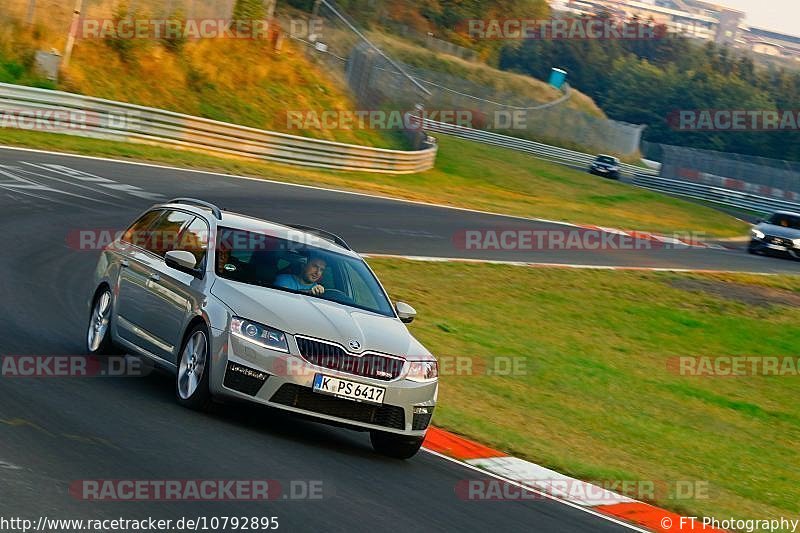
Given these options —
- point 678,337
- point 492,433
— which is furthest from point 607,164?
point 492,433

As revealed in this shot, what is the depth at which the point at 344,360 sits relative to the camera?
29.6ft

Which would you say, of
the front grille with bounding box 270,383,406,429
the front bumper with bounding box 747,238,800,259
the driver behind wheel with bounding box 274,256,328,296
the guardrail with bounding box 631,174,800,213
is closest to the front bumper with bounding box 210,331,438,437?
the front grille with bounding box 270,383,406,429

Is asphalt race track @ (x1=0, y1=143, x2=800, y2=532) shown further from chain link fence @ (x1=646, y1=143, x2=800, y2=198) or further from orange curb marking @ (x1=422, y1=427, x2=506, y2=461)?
chain link fence @ (x1=646, y1=143, x2=800, y2=198)

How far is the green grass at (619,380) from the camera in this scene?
11.8m

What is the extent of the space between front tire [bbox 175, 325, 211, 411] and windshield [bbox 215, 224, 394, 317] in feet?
1.97

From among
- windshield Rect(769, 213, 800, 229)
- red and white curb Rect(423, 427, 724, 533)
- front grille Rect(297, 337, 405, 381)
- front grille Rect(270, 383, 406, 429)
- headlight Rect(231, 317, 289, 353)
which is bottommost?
windshield Rect(769, 213, 800, 229)

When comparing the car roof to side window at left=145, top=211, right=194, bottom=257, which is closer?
the car roof

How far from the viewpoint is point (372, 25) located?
91125mm

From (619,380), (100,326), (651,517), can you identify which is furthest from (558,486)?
(619,380)

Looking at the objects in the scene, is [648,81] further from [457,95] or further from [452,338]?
[452,338]

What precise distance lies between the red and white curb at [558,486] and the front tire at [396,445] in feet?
1.89

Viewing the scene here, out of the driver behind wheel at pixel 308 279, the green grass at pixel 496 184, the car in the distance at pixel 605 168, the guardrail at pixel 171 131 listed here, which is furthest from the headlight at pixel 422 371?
the car in the distance at pixel 605 168

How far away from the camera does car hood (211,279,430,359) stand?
358 inches

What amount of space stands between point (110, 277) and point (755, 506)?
19.4 feet
